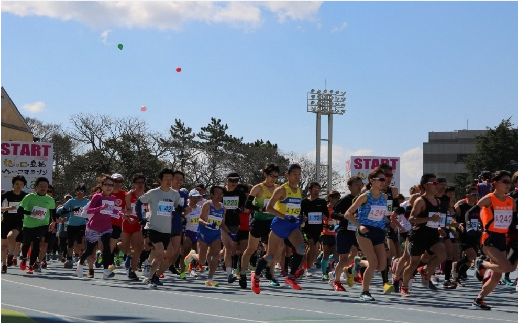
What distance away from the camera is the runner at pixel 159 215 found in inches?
562

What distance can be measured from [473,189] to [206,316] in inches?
331

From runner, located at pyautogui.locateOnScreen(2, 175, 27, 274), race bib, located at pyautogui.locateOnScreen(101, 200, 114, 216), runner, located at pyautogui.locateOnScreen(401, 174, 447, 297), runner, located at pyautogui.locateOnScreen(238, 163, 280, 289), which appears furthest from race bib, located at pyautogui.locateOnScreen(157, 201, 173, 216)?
runner, located at pyautogui.locateOnScreen(2, 175, 27, 274)

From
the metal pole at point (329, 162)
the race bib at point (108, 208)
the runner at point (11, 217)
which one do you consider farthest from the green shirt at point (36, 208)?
the metal pole at point (329, 162)

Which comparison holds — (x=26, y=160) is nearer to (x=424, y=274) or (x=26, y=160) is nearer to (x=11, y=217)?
(x=11, y=217)

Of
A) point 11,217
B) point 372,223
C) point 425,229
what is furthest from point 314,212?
point 11,217

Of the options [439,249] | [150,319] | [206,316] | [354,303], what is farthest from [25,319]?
[439,249]

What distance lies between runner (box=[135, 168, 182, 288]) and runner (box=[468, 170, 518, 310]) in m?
4.85

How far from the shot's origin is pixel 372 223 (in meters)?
12.6

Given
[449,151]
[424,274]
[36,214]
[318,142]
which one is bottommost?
[424,274]

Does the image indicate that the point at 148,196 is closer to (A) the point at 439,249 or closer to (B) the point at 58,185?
(A) the point at 439,249

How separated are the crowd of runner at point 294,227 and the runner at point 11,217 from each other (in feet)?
0.07

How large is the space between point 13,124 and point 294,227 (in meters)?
69.6

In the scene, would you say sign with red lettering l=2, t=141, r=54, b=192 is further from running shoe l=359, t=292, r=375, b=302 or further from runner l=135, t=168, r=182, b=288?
running shoe l=359, t=292, r=375, b=302

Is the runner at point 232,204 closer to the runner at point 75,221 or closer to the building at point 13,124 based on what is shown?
the runner at point 75,221
